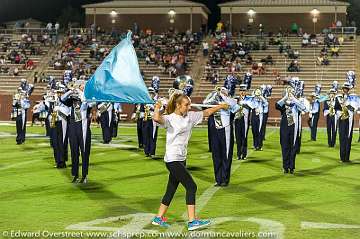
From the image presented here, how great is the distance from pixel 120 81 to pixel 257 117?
34.6 ft

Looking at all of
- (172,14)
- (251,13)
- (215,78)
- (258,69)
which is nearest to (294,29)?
(251,13)

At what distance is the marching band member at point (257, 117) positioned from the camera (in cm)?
1811

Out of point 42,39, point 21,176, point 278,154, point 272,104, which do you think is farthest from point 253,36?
point 21,176

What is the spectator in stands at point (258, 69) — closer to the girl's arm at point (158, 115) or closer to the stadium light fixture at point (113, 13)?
the stadium light fixture at point (113, 13)

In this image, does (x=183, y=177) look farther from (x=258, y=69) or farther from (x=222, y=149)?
(x=258, y=69)

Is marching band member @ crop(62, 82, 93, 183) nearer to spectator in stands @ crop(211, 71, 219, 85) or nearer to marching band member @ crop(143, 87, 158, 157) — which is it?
marching band member @ crop(143, 87, 158, 157)

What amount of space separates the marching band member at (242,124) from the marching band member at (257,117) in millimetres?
1779

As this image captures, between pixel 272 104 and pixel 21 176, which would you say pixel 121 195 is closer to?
pixel 21 176

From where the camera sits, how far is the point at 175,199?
9141 millimetres

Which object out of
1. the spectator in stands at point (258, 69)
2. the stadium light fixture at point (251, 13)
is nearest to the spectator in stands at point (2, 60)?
the spectator in stands at point (258, 69)

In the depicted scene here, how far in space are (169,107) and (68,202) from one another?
2.57 metres

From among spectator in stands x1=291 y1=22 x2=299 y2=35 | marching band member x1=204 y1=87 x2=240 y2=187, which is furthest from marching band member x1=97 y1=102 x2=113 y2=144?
spectator in stands x1=291 y1=22 x2=299 y2=35

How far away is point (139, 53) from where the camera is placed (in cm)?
4153

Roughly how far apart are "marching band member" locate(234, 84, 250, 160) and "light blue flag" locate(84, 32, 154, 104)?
652 cm
